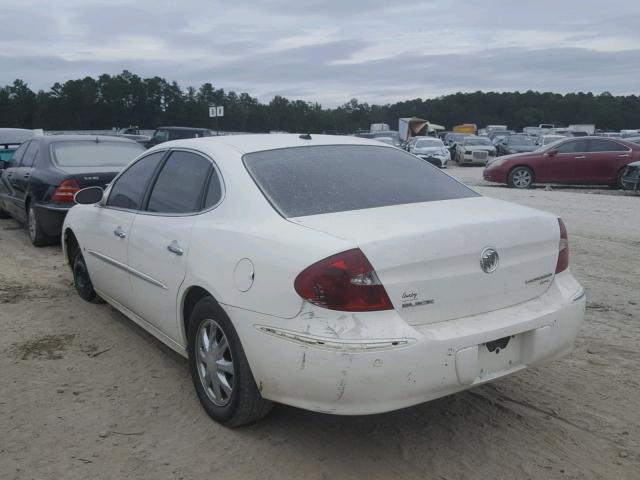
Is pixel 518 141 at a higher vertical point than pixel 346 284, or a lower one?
lower

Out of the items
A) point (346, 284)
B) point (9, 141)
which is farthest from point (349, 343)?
point (9, 141)

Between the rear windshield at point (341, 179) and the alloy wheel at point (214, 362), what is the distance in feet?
2.51

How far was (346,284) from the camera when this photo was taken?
2.65m

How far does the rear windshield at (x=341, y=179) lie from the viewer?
324cm

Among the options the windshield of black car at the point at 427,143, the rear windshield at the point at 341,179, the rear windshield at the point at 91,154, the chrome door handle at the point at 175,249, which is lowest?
the windshield of black car at the point at 427,143

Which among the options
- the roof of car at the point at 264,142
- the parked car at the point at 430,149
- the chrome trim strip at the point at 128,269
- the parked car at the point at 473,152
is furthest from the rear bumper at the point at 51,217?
the parked car at the point at 473,152

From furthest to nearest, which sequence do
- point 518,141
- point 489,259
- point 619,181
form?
1. point 518,141
2. point 619,181
3. point 489,259

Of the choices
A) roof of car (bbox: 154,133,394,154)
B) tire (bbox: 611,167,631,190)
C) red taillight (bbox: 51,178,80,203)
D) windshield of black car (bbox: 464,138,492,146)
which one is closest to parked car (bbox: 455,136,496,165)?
windshield of black car (bbox: 464,138,492,146)

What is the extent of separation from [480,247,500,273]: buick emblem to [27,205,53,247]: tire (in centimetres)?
674

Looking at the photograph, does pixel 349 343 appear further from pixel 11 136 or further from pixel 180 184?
pixel 11 136

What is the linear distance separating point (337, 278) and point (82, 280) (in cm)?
364

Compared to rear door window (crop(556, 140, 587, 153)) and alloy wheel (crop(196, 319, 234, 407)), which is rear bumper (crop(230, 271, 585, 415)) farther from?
rear door window (crop(556, 140, 587, 153))

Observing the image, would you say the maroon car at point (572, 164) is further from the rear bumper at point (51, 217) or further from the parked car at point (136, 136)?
the rear bumper at point (51, 217)

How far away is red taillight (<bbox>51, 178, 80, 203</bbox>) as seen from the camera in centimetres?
777
